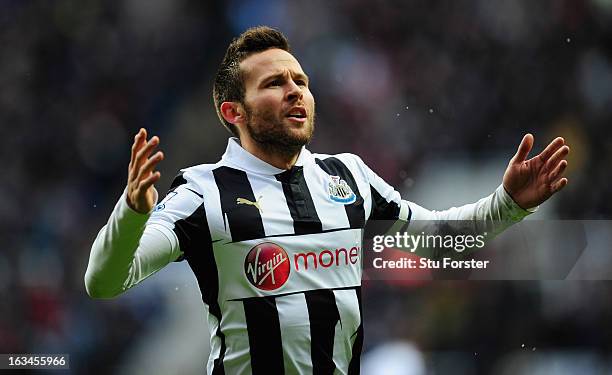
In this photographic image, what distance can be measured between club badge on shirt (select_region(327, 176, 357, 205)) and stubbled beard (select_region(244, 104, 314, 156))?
0.48 feet

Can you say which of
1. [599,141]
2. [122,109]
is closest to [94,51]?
[122,109]

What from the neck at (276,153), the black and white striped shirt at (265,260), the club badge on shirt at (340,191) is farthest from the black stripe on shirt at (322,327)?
the neck at (276,153)

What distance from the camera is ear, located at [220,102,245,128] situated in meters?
2.33

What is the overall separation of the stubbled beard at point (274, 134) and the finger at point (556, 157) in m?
0.69

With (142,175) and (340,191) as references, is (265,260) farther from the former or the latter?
(142,175)

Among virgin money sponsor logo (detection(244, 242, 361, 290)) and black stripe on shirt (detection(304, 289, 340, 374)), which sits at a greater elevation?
virgin money sponsor logo (detection(244, 242, 361, 290))

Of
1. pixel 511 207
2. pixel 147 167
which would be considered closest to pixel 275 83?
pixel 147 167

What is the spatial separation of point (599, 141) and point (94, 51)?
3.15 meters

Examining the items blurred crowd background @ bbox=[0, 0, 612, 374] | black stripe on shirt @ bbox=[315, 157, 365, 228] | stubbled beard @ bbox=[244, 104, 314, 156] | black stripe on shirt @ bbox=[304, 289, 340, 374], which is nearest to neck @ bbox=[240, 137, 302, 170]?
stubbled beard @ bbox=[244, 104, 314, 156]

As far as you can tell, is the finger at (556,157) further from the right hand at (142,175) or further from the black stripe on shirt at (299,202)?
the right hand at (142,175)

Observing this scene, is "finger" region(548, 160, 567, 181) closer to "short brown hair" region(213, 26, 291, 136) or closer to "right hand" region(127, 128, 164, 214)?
"short brown hair" region(213, 26, 291, 136)

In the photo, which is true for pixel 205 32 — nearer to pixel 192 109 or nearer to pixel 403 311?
pixel 192 109

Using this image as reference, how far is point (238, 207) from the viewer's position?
7.06 feet

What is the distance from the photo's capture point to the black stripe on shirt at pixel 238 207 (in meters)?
2.12
